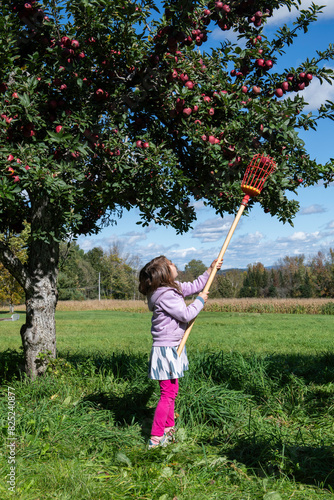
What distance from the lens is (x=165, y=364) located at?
142 inches

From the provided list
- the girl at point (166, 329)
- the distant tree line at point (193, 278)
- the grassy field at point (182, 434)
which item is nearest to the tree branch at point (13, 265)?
the grassy field at point (182, 434)

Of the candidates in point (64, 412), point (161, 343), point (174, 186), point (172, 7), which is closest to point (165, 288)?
point (161, 343)

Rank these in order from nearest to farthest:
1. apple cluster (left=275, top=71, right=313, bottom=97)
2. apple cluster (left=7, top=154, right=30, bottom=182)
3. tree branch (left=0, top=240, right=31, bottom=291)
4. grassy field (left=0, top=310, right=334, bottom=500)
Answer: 1. grassy field (left=0, top=310, right=334, bottom=500)
2. apple cluster (left=7, top=154, right=30, bottom=182)
3. apple cluster (left=275, top=71, right=313, bottom=97)
4. tree branch (left=0, top=240, right=31, bottom=291)

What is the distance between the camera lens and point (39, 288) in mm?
5387

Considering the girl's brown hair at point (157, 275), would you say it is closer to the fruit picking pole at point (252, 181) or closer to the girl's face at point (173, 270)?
the girl's face at point (173, 270)

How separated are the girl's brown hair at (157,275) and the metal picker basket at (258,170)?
1.09 m

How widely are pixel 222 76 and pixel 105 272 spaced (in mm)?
55499

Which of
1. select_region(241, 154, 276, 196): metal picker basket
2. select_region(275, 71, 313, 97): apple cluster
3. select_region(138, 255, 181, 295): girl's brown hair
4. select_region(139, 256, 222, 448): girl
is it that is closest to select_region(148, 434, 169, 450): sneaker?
select_region(139, 256, 222, 448): girl

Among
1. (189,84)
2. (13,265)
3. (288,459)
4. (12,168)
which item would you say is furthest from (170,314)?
(13,265)

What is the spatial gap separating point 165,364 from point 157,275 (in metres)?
0.78

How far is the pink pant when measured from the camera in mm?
3527

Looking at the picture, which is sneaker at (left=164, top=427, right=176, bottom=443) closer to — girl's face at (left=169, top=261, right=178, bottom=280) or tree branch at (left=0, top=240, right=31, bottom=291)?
girl's face at (left=169, top=261, right=178, bottom=280)

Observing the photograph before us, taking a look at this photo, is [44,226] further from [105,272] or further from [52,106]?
[105,272]

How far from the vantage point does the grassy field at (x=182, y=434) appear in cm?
291
